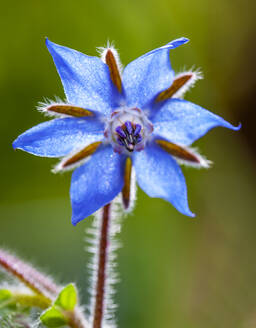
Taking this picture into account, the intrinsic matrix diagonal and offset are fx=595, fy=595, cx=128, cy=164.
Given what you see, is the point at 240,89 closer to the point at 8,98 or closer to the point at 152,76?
the point at 8,98

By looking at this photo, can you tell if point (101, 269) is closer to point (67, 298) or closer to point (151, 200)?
point (67, 298)

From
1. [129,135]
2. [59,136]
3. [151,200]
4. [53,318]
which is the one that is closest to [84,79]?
[59,136]

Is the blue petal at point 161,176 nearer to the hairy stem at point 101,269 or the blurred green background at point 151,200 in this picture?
the hairy stem at point 101,269

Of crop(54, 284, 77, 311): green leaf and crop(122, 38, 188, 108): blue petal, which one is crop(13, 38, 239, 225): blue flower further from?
crop(54, 284, 77, 311): green leaf

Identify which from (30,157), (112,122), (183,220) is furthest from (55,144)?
(183,220)

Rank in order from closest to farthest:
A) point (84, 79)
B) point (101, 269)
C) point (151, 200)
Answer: point (84, 79)
point (101, 269)
point (151, 200)

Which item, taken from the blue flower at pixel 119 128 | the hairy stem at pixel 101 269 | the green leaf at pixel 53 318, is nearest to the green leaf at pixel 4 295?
the green leaf at pixel 53 318

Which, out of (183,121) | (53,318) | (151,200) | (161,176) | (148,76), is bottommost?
(151,200)
